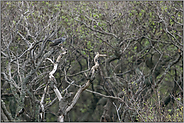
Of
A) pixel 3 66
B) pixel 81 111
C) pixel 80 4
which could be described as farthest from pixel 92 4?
pixel 81 111

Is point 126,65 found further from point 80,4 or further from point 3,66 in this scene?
point 3,66

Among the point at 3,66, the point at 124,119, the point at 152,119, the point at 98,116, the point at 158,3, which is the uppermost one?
the point at 158,3

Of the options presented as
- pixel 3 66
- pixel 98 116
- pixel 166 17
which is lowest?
pixel 98 116

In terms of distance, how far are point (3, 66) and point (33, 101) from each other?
4062mm

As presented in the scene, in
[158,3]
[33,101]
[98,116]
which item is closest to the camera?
[33,101]

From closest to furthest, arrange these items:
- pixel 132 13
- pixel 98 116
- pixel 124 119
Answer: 1. pixel 124 119
2. pixel 132 13
3. pixel 98 116

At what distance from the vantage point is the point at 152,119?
5.31 metres

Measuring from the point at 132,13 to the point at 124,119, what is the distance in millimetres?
5876

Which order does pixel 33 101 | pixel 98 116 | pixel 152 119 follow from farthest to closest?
pixel 98 116
pixel 33 101
pixel 152 119

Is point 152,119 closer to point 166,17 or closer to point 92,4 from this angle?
point 166,17

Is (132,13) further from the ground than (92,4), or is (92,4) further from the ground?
(92,4)

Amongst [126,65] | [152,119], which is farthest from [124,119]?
[126,65]

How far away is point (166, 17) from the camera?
1029 centimetres

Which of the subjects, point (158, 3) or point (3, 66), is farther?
point (158, 3)
